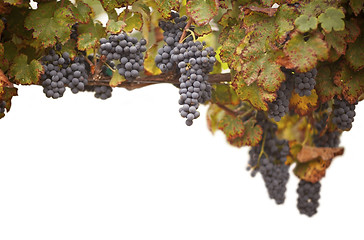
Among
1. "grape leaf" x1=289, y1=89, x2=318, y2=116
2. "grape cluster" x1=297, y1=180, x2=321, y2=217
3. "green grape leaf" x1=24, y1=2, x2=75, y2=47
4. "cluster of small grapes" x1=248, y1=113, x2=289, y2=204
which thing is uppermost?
"green grape leaf" x1=24, y1=2, x2=75, y2=47

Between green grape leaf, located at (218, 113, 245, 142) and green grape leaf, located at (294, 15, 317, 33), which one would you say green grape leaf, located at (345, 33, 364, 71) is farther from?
green grape leaf, located at (218, 113, 245, 142)

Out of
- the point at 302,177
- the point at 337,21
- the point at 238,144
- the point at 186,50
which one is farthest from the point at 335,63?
the point at 302,177

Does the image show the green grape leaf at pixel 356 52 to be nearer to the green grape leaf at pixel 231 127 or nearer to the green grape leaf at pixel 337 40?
the green grape leaf at pixel 337 40

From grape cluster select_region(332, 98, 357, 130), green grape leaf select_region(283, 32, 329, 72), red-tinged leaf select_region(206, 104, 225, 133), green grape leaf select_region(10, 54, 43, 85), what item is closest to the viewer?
green grape leaf select_region(283, 32, 329, 72)

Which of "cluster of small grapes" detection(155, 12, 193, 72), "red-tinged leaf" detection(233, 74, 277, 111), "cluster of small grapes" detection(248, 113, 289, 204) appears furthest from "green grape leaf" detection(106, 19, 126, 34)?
"cluster of small grapes" detection(248, 113, 289, 204)

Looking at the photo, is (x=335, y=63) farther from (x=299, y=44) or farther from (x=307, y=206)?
(x=307, y=206)

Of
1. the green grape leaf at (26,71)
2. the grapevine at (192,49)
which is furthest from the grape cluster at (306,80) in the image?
the green grape leaf at (26,71)
